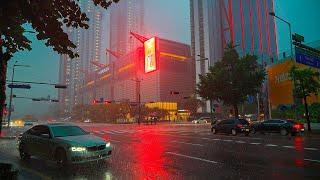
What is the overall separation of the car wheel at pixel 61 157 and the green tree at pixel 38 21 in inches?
143

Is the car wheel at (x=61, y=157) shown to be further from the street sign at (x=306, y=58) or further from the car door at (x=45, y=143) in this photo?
the street sign at (x=306, y=58)

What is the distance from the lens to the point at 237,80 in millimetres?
41969

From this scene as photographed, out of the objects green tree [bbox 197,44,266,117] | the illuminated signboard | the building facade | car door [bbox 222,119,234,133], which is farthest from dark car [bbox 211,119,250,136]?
the building facade

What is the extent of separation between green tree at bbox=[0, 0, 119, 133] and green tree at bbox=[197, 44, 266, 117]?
35.2 meters

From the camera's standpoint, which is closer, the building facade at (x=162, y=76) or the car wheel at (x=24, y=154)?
the car wheel at (x=24, y=154)

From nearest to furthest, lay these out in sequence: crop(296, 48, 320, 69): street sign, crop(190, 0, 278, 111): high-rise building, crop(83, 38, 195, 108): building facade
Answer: crop(296, 48, 320, 69): street sign < crop(190, 0, 278, 111): high-rise building < crop(83, 38, 195, 108): building facade

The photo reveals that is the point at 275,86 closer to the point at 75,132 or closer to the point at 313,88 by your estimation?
the point at 313,88

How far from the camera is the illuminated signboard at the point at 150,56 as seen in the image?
91.9 metres

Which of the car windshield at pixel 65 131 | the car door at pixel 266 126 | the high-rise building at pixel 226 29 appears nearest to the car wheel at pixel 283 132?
the car door at pixel 266 126

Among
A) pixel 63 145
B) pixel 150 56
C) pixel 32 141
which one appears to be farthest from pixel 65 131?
pixel 150 56

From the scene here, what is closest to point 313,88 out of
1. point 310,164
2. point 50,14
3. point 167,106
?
point 310,164

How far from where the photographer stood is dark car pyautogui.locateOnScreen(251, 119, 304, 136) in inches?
1093

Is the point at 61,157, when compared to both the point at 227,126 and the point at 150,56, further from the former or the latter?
the point at 150,56

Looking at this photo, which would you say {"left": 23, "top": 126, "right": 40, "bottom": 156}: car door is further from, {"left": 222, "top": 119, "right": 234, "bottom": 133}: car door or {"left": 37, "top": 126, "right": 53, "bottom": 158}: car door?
{"left": 222, "top": 119, "right": 234, "bottom": 133}: car door
